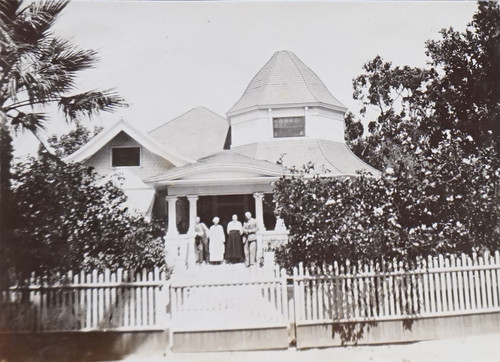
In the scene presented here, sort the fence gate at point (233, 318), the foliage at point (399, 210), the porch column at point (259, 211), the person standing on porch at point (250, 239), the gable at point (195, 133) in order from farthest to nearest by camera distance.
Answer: the gable at point (195, 133), the porch column at point (259, 211), the person standing on porch at point (250, 239), the foliage at point (399, 210), the fence gate at point (233, 318)

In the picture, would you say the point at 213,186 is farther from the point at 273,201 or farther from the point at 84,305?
the point at 84,305

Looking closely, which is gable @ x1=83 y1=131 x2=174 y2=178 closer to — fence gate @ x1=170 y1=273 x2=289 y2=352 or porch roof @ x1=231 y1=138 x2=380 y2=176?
porch roof @ x1=231 y1=138 x2=380 y2=176

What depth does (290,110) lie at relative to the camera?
15211 millimetres

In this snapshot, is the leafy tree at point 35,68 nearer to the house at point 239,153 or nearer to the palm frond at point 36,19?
the palm frond at point 36,19

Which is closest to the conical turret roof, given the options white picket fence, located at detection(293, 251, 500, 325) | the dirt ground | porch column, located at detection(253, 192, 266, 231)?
porch column, located at detection(253, 192, 266, 231)

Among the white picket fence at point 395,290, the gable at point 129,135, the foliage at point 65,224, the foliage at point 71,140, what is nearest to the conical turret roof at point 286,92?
A: the gable at point 129,135

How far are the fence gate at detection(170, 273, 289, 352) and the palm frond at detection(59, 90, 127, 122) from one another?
3317 mm

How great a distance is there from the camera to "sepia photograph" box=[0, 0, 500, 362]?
7.20 meters

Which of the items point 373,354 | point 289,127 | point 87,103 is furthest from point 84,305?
point 289,127

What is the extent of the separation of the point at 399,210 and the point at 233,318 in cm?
348

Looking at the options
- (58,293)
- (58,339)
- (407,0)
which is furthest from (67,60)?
(407,0)

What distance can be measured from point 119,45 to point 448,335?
7308 mm

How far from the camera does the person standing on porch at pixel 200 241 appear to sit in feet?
41.4

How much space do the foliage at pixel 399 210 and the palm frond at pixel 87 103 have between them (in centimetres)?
333
